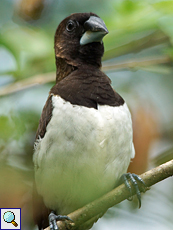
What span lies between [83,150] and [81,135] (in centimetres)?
15

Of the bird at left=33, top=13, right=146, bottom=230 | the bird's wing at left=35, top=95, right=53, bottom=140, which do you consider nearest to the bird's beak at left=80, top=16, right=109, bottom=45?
the bird at left=33, top=13, right=146, bottom=230

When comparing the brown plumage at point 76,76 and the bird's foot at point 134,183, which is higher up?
the brown plumage at point 76,76

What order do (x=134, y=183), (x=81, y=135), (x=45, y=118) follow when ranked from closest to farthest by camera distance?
(x=81, y=135)
(x=134, y=183)
(x=45, y=118)

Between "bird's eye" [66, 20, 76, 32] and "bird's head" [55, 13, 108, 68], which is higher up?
"bird's eye" [66, 20, 76, 32]

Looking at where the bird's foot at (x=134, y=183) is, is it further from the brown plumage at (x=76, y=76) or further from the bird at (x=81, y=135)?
the brown plumage at (x=76, y=76)

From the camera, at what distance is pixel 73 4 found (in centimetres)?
595

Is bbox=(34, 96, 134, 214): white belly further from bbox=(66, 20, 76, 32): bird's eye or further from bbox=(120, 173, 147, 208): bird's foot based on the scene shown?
bbox=(66, 20, 76, 32): bird's eye

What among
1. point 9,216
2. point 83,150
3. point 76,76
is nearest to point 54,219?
point 9,216

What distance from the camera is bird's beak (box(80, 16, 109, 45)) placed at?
416 centimetres

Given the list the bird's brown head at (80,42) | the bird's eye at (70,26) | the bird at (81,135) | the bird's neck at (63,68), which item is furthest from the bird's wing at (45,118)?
the bird's eye at (70,26)

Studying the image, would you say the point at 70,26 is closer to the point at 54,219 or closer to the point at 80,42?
the point at 80,42

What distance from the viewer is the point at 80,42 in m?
4.46

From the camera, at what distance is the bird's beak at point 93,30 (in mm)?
4160

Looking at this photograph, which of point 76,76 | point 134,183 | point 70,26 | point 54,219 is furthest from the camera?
point 70,26
